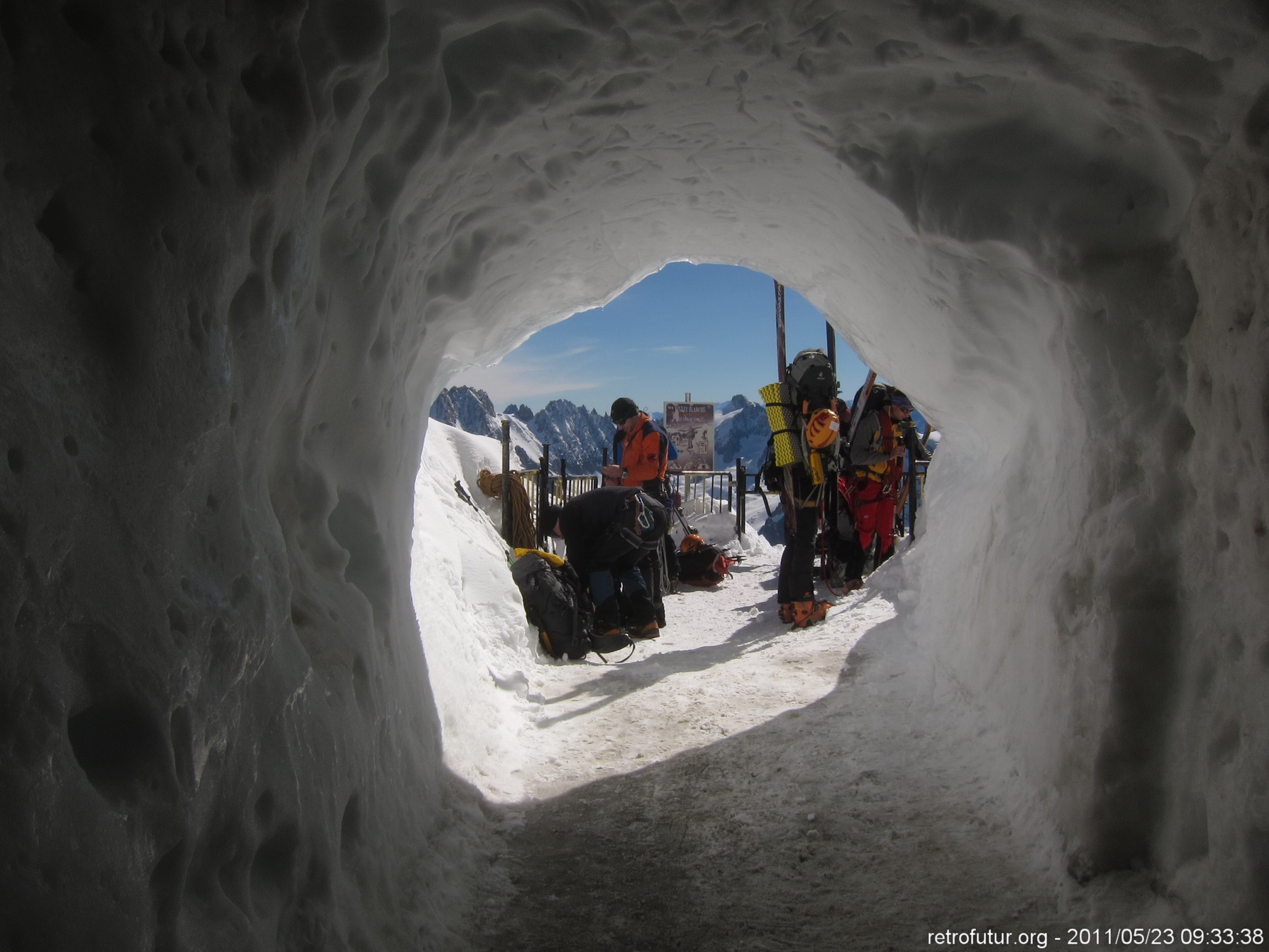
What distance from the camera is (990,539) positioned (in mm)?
3371

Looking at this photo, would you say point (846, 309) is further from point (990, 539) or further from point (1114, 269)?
point (1114, 269)

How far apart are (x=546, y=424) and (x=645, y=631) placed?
10639 centimetres

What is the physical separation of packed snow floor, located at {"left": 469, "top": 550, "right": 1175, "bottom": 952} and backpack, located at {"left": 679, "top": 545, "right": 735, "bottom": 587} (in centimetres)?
454

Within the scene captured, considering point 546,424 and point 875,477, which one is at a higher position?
point 546,424

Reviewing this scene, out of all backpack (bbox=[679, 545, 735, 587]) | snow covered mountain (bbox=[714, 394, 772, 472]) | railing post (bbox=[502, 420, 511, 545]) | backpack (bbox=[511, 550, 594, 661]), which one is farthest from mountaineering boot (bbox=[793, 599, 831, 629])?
snow covered mountain (bbox=[714, 394, 772, 472])

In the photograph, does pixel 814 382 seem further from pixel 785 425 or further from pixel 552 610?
pixel 552 610

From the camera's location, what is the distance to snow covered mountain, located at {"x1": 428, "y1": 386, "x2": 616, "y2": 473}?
87.6 metres

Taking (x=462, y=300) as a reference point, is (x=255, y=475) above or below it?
below

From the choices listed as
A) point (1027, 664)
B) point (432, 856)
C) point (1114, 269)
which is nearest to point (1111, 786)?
point (1027, 664)

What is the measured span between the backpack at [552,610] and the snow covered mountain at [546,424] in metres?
64.4

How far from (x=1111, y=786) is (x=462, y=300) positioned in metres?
2.81

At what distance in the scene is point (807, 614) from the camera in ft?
18.7

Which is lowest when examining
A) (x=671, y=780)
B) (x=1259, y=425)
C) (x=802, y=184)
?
(x=671, y=780)

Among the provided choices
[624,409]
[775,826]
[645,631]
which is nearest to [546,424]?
[624,409]
